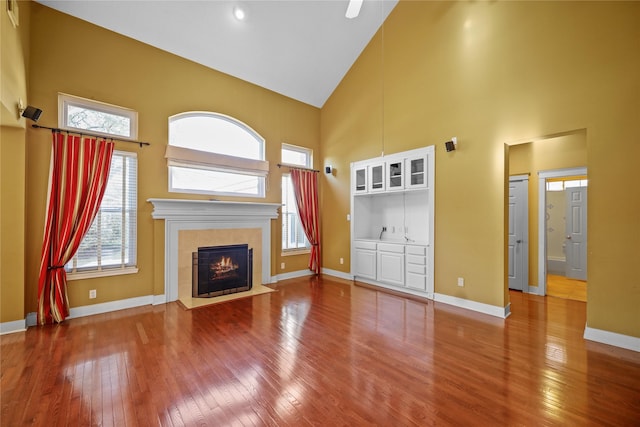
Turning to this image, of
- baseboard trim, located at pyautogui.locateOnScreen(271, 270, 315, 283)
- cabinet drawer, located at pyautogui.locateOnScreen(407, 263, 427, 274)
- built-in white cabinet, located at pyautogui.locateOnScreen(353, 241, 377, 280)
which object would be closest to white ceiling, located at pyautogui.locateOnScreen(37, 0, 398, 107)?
built-in white cabinet, located at pyautogui.locateOnScreen(353, 241, 377, 280)

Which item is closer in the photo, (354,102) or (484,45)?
(484,45)

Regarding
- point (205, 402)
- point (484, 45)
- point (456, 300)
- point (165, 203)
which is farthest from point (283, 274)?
point (484, 45)

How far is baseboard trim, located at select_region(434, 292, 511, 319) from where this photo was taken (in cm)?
372

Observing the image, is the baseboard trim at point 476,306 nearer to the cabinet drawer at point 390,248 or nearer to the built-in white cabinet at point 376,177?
the cabinet drawer at point 390,248

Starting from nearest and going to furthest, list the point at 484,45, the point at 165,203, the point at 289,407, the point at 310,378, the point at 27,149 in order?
the point at 289,407, the point at 310,378, the point at 27,149, the point at 484,45, the point at 165,203

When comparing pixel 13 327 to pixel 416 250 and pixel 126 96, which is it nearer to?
pixel 126 96

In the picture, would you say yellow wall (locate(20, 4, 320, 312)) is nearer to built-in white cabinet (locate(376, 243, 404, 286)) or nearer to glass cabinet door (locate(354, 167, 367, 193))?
glass cabinet door (locate(354, 167, 367, 193))

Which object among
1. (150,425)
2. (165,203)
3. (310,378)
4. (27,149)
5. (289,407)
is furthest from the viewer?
(165,203)

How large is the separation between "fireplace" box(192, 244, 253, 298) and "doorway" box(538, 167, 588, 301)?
17.0 feet

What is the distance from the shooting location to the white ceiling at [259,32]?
3844mm

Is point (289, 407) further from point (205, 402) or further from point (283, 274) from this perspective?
point (283, 274)

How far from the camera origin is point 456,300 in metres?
4.18

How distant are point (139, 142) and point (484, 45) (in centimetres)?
519

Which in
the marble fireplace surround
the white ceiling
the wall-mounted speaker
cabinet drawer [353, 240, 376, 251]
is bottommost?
cabinet drawer [353, 240, 376, 251]
